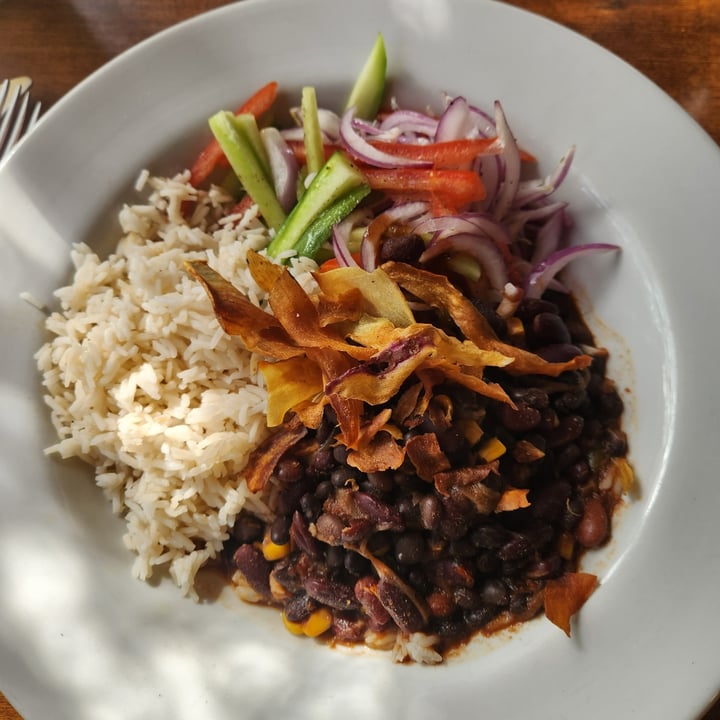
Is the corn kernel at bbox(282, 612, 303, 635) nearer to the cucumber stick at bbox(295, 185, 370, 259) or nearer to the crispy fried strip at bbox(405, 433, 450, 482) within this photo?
the crispy fried strip at bbox(405, 433, 450, 482)

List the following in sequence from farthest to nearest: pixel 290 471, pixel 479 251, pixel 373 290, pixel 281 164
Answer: pixel 281 164 < pixel 479 251 < pixel 290 471 < pixel 373 290

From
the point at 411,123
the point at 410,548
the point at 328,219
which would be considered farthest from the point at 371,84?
the point at 410,548

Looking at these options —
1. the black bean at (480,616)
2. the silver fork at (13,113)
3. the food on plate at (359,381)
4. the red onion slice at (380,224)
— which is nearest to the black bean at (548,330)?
the food on plate at (359,381)

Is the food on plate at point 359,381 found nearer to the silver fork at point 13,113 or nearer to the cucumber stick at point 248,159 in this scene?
the cucumber stick at point 248,159

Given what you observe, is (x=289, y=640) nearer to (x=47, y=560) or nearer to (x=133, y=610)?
(x=133, y=610)

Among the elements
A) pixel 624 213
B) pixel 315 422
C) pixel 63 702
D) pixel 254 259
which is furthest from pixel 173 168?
pixel 63 702

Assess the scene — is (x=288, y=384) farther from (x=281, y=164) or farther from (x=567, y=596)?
(x=567, y=596)
